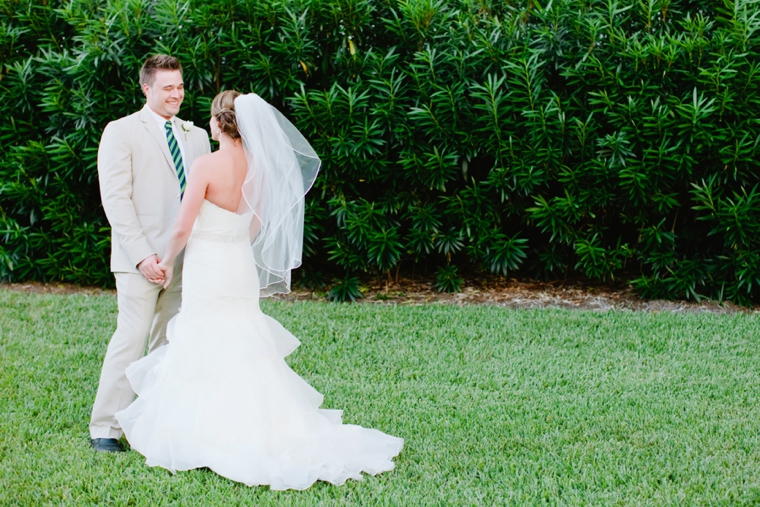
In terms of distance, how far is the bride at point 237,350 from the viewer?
4.00m

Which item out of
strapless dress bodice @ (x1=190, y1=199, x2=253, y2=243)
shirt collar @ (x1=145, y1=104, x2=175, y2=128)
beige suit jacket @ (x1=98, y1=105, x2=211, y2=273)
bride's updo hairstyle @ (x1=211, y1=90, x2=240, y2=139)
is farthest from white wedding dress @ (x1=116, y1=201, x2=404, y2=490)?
shirt collar @ (x1=145, y1=104, x2=175, y2=128)

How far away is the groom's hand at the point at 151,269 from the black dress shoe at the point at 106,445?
3.02ft

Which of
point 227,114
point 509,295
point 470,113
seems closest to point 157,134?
point 227,114

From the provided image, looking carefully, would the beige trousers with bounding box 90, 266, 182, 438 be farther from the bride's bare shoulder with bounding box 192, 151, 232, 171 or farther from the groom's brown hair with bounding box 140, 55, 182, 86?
the groom's brown hair with bounding box 140, 55, 182, 86

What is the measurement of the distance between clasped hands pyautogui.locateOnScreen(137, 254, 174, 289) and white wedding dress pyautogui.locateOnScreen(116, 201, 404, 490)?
0.11 m

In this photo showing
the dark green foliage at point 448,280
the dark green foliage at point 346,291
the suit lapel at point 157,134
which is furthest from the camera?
the dark green foliage at point 448,280

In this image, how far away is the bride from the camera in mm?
3996

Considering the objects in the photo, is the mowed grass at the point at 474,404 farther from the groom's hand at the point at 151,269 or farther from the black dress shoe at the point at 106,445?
the groom's hand at the point at 151,269

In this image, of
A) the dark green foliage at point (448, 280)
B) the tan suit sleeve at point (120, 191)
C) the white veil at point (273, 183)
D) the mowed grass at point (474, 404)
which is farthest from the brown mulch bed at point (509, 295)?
the tan suit sleeve at point (120, 191)

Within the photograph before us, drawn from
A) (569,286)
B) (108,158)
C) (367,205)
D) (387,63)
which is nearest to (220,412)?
(108,158)

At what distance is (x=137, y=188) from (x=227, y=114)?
677 mm

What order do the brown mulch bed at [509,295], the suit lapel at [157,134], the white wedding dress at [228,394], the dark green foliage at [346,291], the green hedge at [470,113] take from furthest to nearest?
1. the dark green foliage at [346,291]
2. the brown mulch bed at [509,295]
3. the green hedge at [470,113]
4. the suit lapel at [157,134]
5. the white wedding dress at [228,394]

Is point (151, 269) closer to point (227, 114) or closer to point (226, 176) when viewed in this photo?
point (226, 176)

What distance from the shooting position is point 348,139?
7.48 meters
